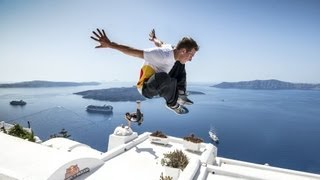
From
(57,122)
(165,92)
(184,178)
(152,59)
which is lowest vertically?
(57,122)

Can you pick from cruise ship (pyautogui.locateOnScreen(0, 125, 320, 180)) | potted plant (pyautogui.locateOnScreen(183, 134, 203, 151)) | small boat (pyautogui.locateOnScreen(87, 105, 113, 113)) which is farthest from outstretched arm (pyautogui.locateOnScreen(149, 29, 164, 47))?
small boat (pyautogui.locateOnScreen(87, 105, 113, 113))

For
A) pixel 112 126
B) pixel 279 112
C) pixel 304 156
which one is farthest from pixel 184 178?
pixel 279 112

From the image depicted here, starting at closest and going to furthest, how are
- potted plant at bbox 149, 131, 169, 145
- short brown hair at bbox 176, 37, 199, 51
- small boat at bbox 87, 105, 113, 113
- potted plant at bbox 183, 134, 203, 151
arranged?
short brown hair at bbox 176, 37, 199, 51 → potted plant at bbox 183, 134, 203, 151 → potted plant at bbox 149, 131, 169, 145 → small boat at bbox 87, 105, 113, 113

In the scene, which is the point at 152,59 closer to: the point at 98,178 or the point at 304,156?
the point at 98,178

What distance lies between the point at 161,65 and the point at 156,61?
21cm

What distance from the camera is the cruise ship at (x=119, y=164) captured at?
33.1 feet

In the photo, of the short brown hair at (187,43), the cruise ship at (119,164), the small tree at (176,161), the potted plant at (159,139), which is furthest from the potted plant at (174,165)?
the short brown hair at (187,43)

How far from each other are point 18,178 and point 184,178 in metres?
7.45

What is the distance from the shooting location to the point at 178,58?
4523 mm

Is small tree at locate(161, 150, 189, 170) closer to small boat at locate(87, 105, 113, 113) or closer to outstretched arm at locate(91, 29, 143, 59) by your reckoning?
outstretched arm at locate(91, 29, 143, 59)

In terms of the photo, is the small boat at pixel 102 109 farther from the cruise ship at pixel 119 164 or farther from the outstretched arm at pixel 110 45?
the outstretched arm at pixel 110 45

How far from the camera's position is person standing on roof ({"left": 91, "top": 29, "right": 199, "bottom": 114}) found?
4.07 meters

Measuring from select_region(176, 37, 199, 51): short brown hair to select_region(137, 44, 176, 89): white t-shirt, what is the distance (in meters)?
0.19

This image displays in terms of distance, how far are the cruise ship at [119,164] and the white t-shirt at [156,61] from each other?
192 inches
